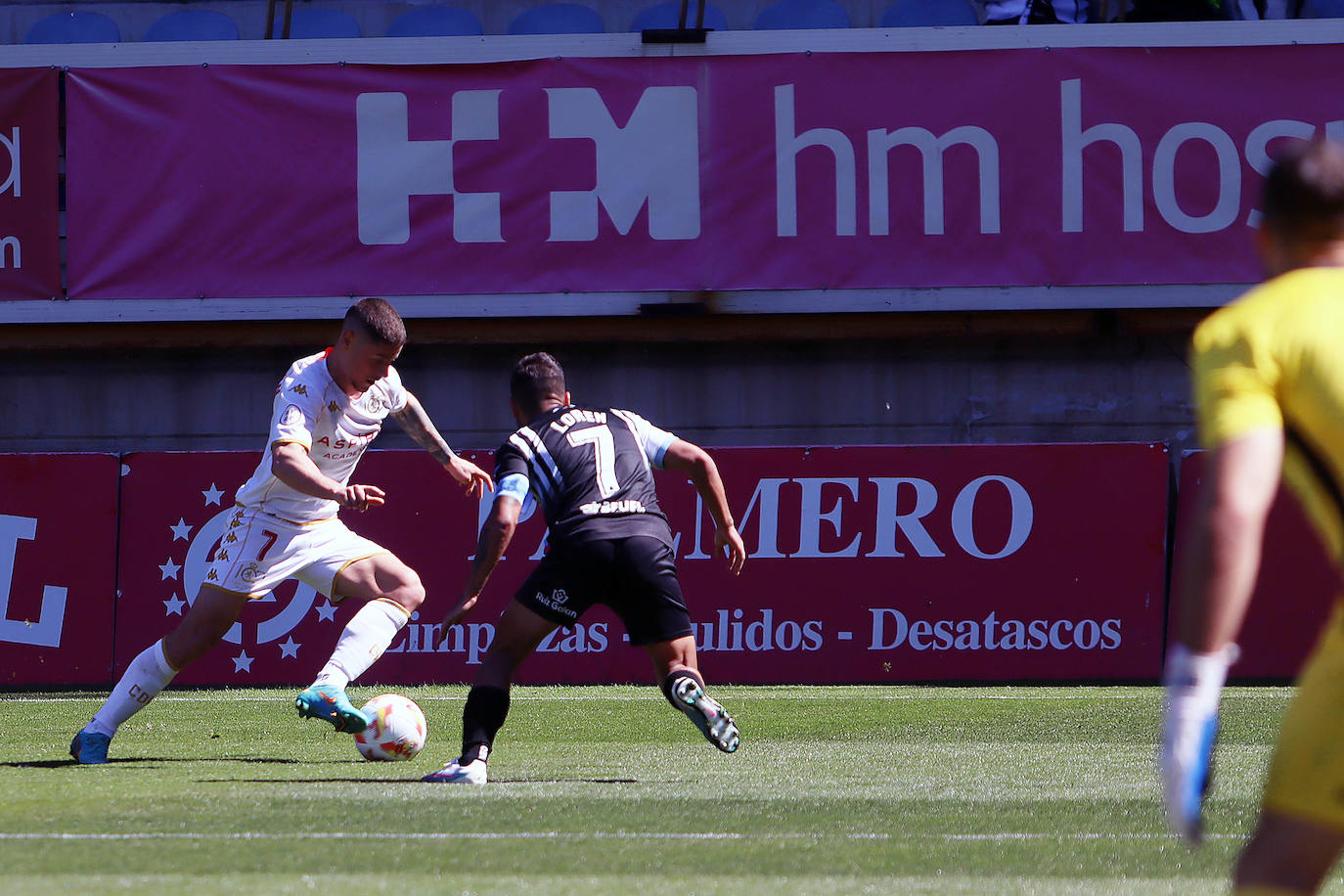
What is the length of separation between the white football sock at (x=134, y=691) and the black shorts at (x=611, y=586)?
1.73m

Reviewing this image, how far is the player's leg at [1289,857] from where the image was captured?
2371mm

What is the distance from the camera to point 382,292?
14727 millimetres

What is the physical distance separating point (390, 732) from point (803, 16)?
35.7 feet

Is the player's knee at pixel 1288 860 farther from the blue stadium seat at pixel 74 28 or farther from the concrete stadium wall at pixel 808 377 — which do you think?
the blue stadium seat at pixel 74 28

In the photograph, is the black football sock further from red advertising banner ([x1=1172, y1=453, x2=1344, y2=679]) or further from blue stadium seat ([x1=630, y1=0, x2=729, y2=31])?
blue stadium seat ([x1=630, y1=0, x2=729, y2=31])

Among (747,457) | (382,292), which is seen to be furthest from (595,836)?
(382,292)

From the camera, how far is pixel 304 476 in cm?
665

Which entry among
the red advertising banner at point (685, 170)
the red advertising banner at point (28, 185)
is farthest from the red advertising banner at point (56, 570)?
the red advertising banner at point (28, 185)

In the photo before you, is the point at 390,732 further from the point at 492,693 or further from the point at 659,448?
the point at 659,448

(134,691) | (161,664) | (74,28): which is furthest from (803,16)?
(134,691)

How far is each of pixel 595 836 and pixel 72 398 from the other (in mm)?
12007

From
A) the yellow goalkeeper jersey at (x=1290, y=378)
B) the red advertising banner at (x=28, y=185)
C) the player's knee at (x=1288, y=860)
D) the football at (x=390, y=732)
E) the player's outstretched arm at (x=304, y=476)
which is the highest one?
the red advertising banner at (x=28, y=185)

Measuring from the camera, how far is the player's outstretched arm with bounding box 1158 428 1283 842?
2.24m

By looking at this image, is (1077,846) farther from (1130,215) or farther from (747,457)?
(1130,215)
